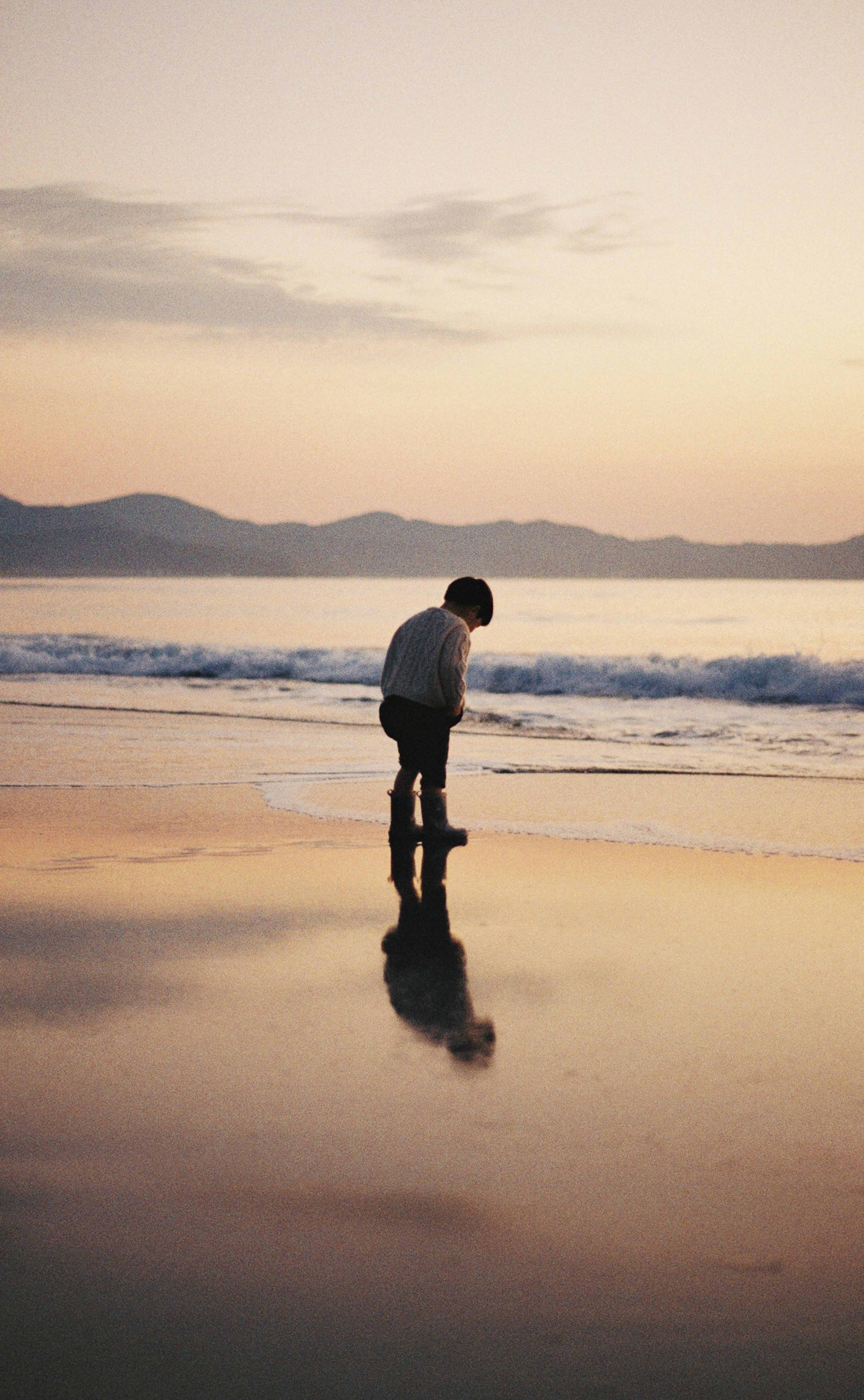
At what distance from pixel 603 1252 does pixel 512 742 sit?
11.5 m

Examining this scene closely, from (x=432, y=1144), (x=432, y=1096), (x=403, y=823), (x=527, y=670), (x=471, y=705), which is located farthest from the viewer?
(x=527, y=670)

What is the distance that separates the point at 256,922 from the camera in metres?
5.92

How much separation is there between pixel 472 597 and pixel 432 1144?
5.32 metres

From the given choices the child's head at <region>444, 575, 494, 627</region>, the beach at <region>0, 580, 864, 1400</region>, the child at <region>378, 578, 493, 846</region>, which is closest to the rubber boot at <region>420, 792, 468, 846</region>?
the child at <region>378, 578, 493, 846</region>

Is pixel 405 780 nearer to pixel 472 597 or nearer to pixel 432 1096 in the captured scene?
pixel 472 597

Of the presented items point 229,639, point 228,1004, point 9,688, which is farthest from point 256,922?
point 229,639

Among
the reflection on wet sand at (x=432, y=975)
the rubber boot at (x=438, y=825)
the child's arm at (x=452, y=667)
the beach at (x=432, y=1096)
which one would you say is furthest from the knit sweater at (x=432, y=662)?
the reflection on wet sand at (x=432, y=975)

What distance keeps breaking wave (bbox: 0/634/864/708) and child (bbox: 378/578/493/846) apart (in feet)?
43.1

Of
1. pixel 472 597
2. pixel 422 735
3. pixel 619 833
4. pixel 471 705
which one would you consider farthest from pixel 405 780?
pixel 471 705

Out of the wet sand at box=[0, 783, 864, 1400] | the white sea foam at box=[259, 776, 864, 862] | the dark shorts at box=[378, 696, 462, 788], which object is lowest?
the wet sand at box=[0, 783, 864, 1400]

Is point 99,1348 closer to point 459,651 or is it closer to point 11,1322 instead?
point 11,1322

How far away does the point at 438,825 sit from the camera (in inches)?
315

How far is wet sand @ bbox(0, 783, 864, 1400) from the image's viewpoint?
2535 mm

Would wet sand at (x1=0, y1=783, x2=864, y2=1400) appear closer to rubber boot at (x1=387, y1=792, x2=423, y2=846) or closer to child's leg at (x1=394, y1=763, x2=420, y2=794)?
rubber boot at (x1=387, y1=792, x2=423, y2=846)
